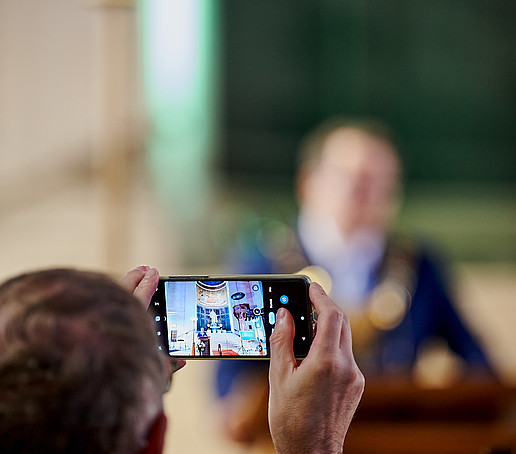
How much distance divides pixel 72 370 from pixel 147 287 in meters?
0.20

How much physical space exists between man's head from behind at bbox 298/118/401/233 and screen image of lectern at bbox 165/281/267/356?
1.85 m

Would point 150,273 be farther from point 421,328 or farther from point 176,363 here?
point 421,328

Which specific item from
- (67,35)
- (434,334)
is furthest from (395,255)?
(67,35)

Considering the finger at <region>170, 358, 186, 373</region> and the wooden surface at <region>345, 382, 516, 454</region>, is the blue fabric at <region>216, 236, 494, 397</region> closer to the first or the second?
the wooden surface at <region>345, 382, 516, 454</region>

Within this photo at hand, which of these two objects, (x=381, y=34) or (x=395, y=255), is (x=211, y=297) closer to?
(x=395, y=255)

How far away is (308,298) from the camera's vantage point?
77cm

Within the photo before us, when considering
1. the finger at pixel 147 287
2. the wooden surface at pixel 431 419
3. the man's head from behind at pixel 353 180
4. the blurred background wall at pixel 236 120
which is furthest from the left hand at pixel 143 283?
the blurred background wall at pixel 236 120

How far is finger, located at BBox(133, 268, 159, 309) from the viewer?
727 mm

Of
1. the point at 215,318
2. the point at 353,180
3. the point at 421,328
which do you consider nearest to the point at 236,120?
the point at 353,180

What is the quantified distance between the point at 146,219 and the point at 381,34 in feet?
4.96

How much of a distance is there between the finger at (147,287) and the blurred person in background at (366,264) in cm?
158

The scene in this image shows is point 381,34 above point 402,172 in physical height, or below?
above

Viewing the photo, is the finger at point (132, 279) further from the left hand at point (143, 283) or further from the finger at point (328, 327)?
the finger at point (328, 327)

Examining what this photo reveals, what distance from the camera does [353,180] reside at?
8.65ft
